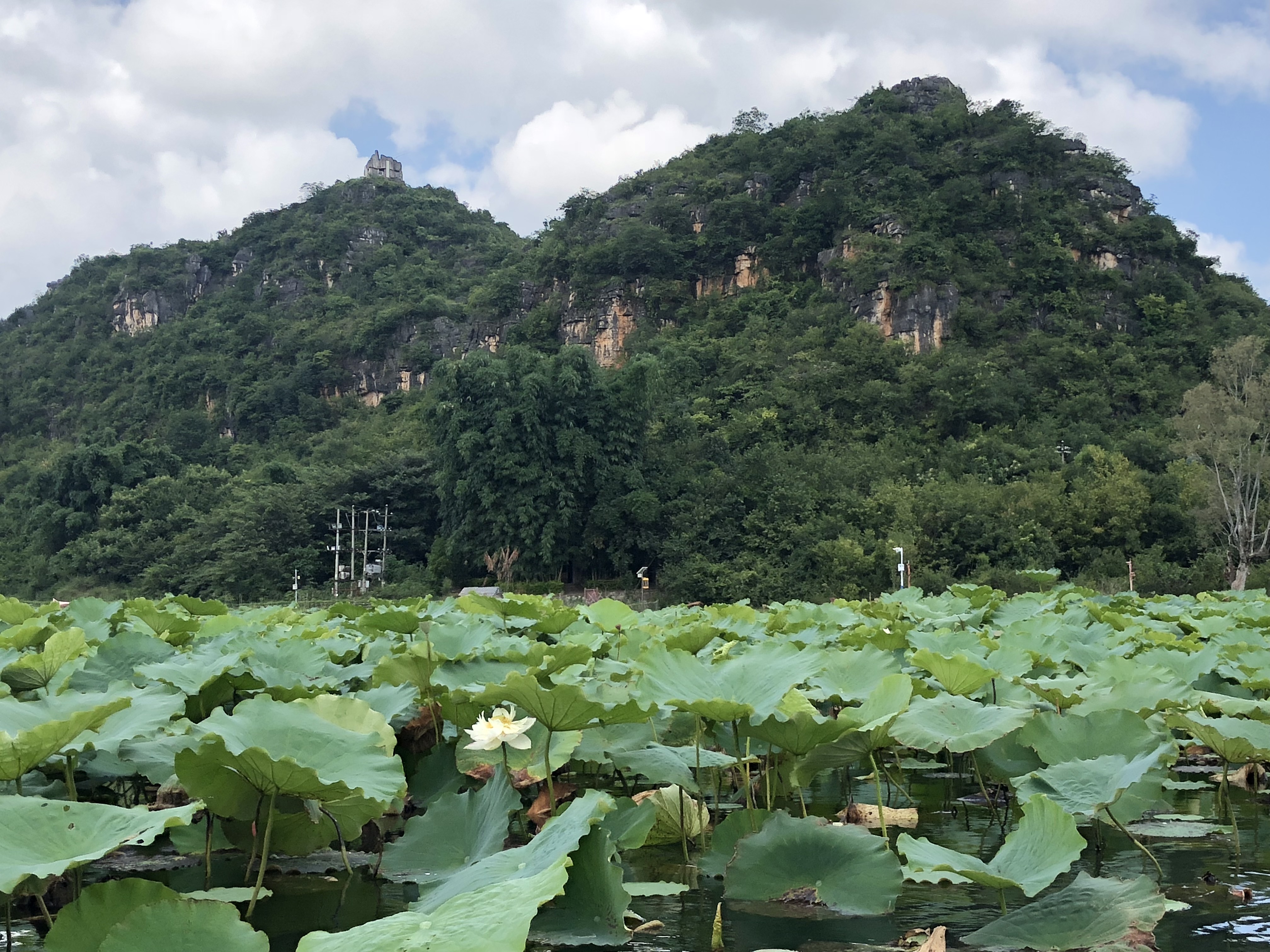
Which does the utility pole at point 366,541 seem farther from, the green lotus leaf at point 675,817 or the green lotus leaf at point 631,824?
the green lotus leaf at point 631,824

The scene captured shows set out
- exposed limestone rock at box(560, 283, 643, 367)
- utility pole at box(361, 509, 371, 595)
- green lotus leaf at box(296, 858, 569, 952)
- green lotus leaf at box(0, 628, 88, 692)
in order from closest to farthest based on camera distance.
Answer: green lotus leaf at box(296, 858, 569, 952) < green lotus leaf at box(0, 628, 88, 692) < utility pole at box(361, 509, 371, 595) < exposed limestone rock at box(560, 283, 643, 367)

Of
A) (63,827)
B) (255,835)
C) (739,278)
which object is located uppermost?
(739,278)

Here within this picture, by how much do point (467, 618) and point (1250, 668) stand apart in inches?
76.4

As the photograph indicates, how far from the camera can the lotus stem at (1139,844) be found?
1.40 meters

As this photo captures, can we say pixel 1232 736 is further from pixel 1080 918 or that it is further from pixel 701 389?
pixel 701 389

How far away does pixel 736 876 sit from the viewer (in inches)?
53.2

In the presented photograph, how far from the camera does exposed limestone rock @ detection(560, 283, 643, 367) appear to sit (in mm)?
41781

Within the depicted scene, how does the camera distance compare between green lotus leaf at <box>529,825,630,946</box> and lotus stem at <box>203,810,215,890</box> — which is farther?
lotus stem at <box>203,810,215,890</box>

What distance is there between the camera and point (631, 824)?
1.39 metres

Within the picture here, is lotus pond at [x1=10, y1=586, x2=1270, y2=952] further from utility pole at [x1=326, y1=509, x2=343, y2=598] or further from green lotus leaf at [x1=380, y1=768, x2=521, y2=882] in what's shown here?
utility pole at [x1=326, y1=509, x2=343, y2=598]

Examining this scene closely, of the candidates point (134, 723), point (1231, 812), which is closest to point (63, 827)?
point (134, 723)

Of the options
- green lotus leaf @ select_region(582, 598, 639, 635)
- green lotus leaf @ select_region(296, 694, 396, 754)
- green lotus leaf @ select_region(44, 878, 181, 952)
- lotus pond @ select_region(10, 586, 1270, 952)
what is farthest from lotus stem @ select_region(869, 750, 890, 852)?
green lotus leaf @ select_region(582, 598, 639, 635)

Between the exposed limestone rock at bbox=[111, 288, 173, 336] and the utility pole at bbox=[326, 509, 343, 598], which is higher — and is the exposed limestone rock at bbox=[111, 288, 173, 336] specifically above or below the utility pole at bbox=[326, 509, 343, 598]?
above

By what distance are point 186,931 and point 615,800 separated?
711 millimetres
